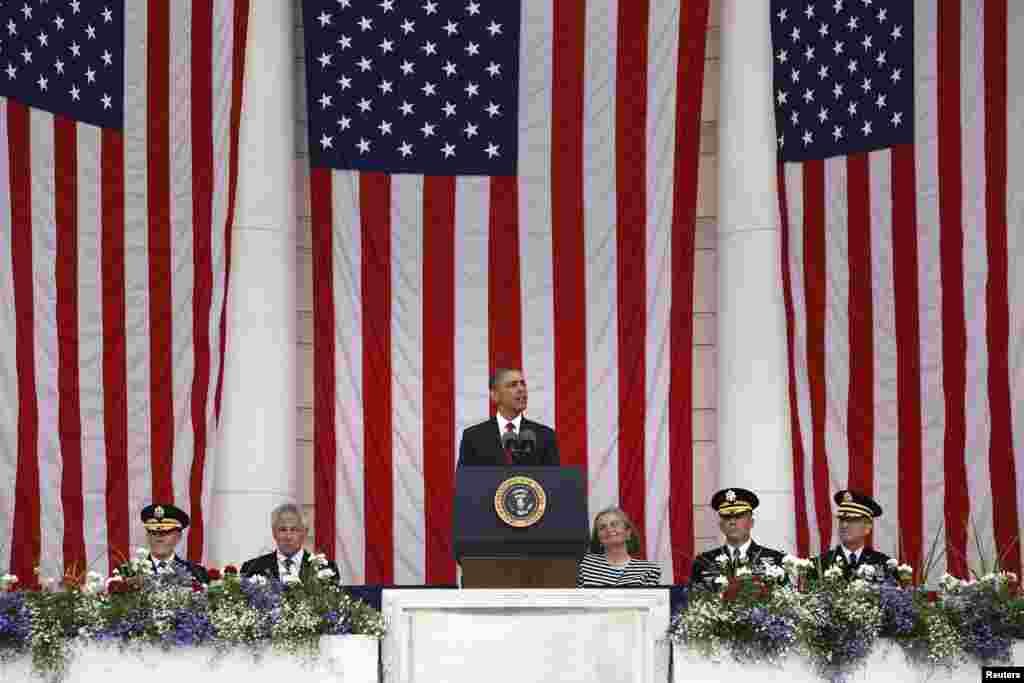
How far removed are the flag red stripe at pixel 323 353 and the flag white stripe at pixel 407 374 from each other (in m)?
0.55

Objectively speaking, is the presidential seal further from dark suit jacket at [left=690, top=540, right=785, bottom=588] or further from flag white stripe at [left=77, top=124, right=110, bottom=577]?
flag white stripe at [left=77, top=124, right=110, bottom=577]

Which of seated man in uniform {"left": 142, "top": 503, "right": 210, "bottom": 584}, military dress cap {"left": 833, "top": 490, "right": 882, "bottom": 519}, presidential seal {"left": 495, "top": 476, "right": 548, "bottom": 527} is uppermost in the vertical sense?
presidential seal {"left": 495, "top": 476, "right": 548, "bottom": 527}

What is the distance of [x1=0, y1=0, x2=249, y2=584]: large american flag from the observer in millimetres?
15344

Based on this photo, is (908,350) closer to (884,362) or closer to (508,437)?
(884,362)

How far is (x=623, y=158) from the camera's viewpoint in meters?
16.8

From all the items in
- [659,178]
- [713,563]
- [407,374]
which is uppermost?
[659,178]

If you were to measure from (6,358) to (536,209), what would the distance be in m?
4.74

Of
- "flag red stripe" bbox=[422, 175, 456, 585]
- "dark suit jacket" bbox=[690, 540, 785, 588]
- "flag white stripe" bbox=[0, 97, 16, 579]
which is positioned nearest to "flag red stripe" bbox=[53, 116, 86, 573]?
"flag white stripe" bbox=[0, 97, 16, 579]

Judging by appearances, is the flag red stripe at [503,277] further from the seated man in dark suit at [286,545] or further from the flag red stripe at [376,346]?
the seated man in dark suit at [286,545]

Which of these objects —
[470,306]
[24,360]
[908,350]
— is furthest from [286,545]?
[908,350]

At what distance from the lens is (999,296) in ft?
53.0

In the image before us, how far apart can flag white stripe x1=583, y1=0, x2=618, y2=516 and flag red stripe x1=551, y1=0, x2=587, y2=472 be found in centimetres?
6

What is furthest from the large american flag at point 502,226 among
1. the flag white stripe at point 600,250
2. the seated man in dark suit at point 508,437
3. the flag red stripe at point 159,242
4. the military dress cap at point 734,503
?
the seated man in dark suit at point 508,437

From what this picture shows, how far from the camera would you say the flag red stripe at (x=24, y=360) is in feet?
50.2
